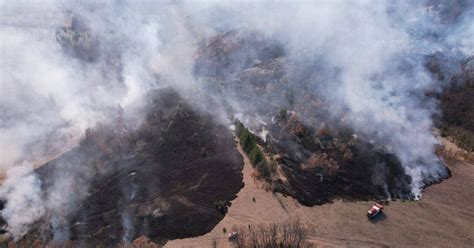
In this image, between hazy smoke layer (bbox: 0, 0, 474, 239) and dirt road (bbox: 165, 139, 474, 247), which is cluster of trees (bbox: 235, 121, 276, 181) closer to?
dirt road (bbox: 165, 139, 474, 247)

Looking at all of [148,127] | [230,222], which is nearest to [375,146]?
[230,222]

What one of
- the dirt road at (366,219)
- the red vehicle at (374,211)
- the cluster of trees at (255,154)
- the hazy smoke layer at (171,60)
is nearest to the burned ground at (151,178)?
the cluster of trees at (255,154)

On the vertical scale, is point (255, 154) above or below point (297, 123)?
below

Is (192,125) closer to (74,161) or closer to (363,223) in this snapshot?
(74,161)

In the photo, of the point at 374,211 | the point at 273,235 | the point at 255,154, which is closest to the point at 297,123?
the point at 255,154

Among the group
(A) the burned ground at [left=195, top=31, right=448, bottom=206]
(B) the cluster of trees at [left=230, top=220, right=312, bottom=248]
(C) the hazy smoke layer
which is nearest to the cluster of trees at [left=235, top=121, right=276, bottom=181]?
(A) the burned ground at [left=195, top=31, right=448, bottom=206]

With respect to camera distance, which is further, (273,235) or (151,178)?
(151,178)

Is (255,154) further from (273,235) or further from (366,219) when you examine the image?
(366,219)
